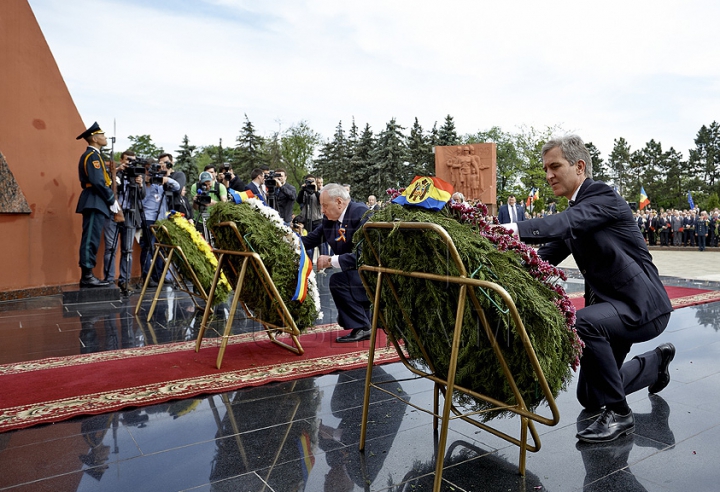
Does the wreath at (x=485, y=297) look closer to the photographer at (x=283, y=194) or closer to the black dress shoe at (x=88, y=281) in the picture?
the black dress shoe at (x=88, y=281)

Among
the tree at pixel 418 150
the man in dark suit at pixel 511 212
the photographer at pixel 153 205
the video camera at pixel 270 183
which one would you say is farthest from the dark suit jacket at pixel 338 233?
the tree at pixel 418 150

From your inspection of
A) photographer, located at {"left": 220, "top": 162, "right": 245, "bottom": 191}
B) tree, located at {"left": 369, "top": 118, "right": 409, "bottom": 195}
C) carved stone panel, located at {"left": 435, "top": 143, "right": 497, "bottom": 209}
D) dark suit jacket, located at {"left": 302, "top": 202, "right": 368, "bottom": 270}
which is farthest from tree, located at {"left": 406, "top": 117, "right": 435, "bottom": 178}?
dark suit jacket, located at {"left": 302, "top": 202, "right": 368, "bottom": 270}

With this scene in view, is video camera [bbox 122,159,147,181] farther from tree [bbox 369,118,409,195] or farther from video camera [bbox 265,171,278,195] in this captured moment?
tree [bbox 369,118,409,195]

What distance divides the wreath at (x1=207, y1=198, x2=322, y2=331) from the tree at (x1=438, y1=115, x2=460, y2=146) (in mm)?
40036

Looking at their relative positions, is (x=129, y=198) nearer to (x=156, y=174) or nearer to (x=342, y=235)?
(x=156, y=174)

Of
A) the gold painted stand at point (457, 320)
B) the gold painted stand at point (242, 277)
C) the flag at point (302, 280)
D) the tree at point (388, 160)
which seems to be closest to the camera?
the gold painted stand at point (457, 320)

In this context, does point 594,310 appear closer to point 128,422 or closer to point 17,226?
point 128,422

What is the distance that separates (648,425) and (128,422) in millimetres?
2979

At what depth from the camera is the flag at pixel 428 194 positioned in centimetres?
213

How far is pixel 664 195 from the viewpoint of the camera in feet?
194

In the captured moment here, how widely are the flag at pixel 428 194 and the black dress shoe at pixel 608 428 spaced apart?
1538 millimetres

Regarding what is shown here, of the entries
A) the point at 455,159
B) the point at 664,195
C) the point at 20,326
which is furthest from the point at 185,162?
the point at 664,195

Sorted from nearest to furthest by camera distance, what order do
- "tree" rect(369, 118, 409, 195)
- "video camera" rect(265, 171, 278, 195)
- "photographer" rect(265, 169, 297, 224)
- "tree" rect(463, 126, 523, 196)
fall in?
"video camera" rect(265, 171, 278, 195), "photographer" rect(265, 169, 297, 224), "tree" rect(369, 118, 409, 195), "tree" rect(463, 126, 523, 196)

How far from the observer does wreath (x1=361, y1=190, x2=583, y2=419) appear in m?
2.04
